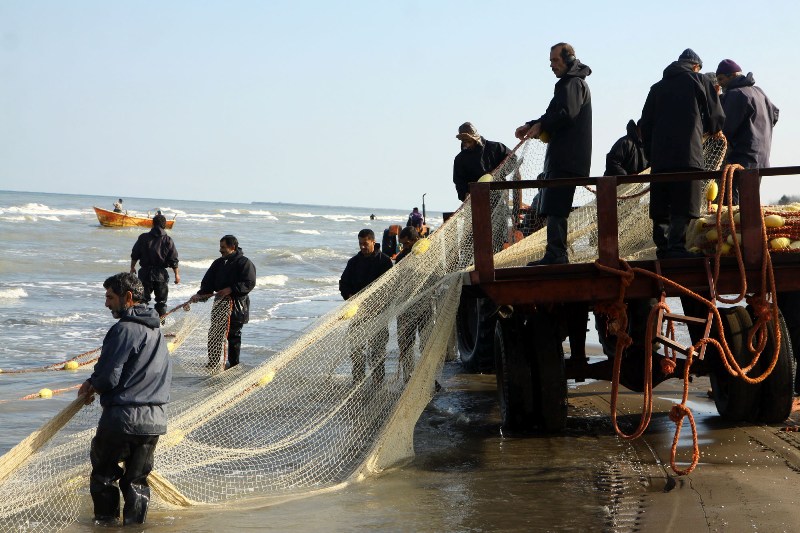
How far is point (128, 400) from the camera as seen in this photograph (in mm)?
5234

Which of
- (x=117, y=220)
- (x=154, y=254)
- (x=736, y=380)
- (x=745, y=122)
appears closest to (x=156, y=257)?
(x=154, y=254)

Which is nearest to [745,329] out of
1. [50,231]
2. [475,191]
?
[475,191]

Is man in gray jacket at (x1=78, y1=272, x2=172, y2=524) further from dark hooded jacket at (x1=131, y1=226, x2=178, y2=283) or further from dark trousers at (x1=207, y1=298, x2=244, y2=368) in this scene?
dark hooded jacket at (x1=131, y1=226, x2=178, y2=283)

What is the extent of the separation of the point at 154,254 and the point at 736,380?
8928mm

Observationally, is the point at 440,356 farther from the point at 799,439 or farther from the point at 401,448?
the point at 799,439

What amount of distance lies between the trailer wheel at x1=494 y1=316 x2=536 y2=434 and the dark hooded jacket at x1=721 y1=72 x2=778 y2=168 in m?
2.47

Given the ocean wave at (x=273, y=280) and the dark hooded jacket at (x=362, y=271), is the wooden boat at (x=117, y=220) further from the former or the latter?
the dark hooded jacket at (x=362, y=271)

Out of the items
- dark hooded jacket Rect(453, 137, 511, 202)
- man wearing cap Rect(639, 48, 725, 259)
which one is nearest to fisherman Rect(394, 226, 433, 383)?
man wearing cap Rect(639, 48, 725, 259)

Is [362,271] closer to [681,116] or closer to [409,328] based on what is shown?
[409,328]

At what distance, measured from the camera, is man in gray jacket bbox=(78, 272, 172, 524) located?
5.23m

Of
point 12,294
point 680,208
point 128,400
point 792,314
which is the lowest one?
point 12,294

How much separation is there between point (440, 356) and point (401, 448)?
0.63 meters

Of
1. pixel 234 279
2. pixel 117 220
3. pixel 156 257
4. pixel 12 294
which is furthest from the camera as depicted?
pixel 117 220

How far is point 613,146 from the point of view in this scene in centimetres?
955
